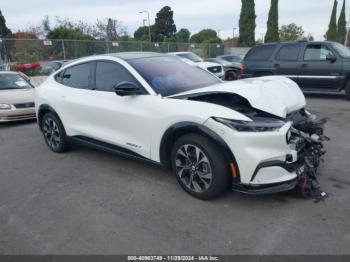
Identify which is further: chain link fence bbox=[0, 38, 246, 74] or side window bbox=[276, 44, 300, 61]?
chain link fence bbox=[0, 38, 246, 74]

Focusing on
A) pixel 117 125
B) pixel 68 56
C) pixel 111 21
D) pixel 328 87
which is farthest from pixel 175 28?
pixel 117 125

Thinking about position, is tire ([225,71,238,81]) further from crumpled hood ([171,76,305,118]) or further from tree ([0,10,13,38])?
tree ([0,10,13,38])

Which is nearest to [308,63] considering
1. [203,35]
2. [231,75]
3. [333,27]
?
[231,75]

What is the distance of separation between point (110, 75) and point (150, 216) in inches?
84.1

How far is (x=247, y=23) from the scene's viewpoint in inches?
1519

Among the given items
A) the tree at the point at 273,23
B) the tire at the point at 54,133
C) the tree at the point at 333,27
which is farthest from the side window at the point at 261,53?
the tree at the point at 333,27

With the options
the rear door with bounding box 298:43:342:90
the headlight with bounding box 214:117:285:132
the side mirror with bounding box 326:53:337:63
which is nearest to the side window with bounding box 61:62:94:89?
the headlight with bounding box 214:117:285:132

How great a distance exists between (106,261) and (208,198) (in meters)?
1.32

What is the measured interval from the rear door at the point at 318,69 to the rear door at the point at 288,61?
0.60 ft

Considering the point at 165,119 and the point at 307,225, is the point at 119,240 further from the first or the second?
the point at 307,225

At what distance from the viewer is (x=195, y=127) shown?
3.51 m

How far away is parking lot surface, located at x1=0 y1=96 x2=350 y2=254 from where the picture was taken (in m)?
2.94

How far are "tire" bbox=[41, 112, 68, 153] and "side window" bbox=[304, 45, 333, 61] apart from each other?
25.0 feet

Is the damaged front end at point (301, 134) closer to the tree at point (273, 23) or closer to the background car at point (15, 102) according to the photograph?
the background car at point (15, 102)
